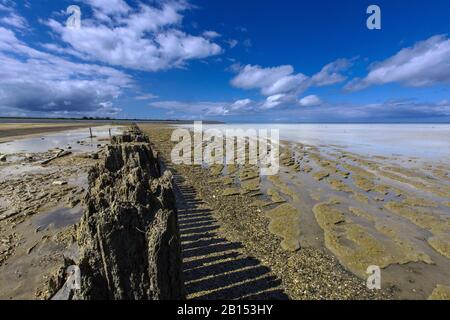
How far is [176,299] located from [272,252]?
3027 millimetres

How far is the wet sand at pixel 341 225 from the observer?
194 inches

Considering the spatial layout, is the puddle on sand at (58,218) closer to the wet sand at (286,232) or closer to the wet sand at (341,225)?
the wet sand at (286,232)

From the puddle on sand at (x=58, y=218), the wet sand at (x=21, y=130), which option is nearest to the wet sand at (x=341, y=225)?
the puddle on sand at (x=58, y=218)

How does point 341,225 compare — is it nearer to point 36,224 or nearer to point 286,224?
point 286,224

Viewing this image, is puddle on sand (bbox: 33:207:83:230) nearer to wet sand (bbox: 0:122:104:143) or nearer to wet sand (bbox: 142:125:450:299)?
wet sand (bbox: 142:125:450:299)

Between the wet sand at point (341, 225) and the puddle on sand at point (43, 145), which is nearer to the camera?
the wet sand at point (341, 225)

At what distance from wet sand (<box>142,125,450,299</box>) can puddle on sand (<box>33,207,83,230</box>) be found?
470 cm

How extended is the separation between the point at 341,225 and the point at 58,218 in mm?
9187

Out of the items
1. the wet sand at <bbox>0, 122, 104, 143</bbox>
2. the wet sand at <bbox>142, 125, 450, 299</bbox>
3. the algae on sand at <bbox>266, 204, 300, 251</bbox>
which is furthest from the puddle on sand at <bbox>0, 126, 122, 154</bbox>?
the algae on sand at <bbox>266, 204, 300, 251</bbox>

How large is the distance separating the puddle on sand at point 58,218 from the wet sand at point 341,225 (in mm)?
4701

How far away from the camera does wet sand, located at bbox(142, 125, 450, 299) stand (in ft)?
16.2
